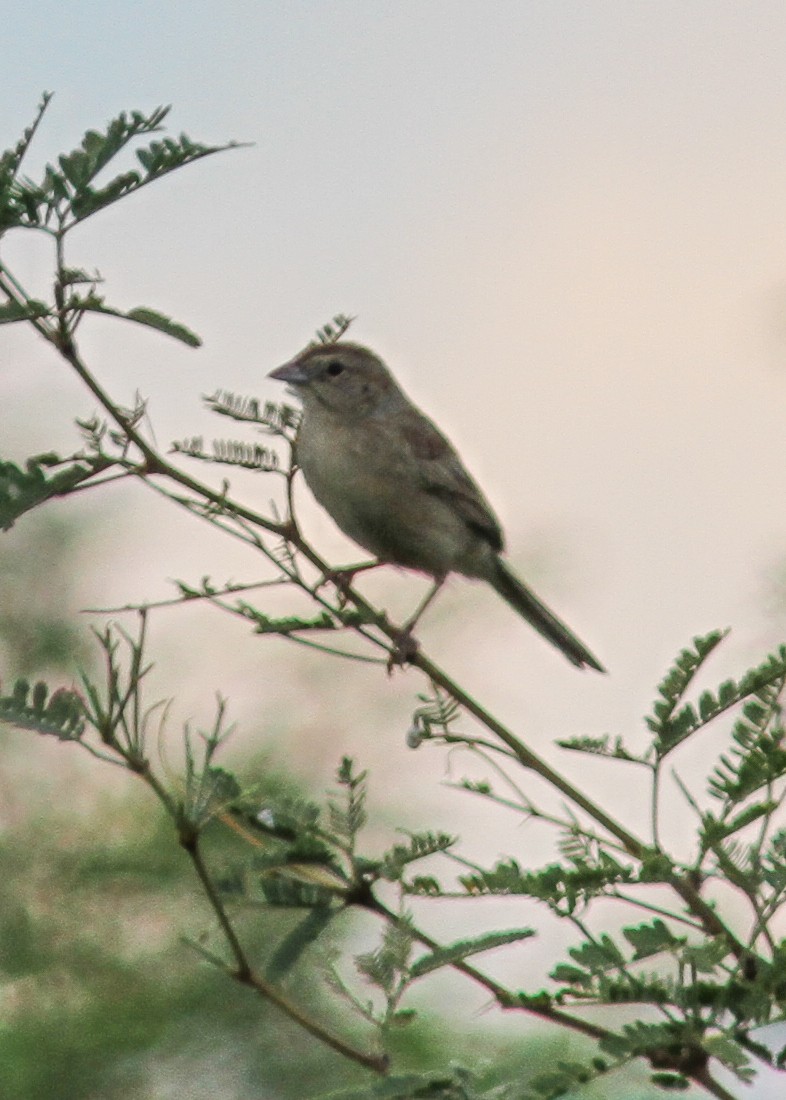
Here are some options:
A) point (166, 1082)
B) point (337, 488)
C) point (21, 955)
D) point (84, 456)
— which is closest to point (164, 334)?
point (84, 456)

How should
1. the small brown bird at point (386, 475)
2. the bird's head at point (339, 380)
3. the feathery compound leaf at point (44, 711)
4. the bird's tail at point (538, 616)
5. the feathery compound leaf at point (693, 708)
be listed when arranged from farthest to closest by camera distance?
the bird's tail at point (538, 616), the bird's head at point (339, 380), the small brown bird at point (386, 475), the feathery compound leaf at point (693, 708), the feathery compound leaf at point (44, 711)

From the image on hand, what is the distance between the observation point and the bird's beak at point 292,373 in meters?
5.22

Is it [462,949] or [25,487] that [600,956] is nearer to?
[462,949]

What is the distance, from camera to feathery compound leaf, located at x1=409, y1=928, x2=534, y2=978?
187 centimetres

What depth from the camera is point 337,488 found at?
513 cm

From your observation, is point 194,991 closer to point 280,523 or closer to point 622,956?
point 280,523

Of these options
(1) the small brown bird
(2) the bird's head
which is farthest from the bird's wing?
(2) the bird's head

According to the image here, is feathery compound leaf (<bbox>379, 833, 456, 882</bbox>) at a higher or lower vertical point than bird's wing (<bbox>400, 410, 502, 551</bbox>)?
lower

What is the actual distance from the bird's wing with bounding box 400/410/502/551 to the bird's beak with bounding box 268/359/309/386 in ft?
1.41

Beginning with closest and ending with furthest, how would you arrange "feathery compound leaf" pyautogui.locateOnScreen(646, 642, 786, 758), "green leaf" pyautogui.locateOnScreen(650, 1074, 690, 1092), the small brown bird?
"green leaf" pyautogui.locateOnScreen(650, 1074, 690, 1092) < "feathery compound leaf" pyautogui.locateOnScreen(646, 642, 786, 758) < the small brown bird

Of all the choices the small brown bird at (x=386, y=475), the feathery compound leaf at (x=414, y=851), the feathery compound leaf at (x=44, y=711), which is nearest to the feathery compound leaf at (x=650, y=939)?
the feathery compound leaf at (x=414, y=851)

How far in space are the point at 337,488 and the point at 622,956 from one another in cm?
332

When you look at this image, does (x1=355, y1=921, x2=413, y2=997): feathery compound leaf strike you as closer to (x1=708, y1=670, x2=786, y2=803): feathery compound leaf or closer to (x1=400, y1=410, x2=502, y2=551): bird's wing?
(x1=708, y1=670, x2=786, y2=803): feathery compound leaf

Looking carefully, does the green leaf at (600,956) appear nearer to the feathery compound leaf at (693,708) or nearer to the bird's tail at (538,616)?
the feathery compound leaf at (693,708)
